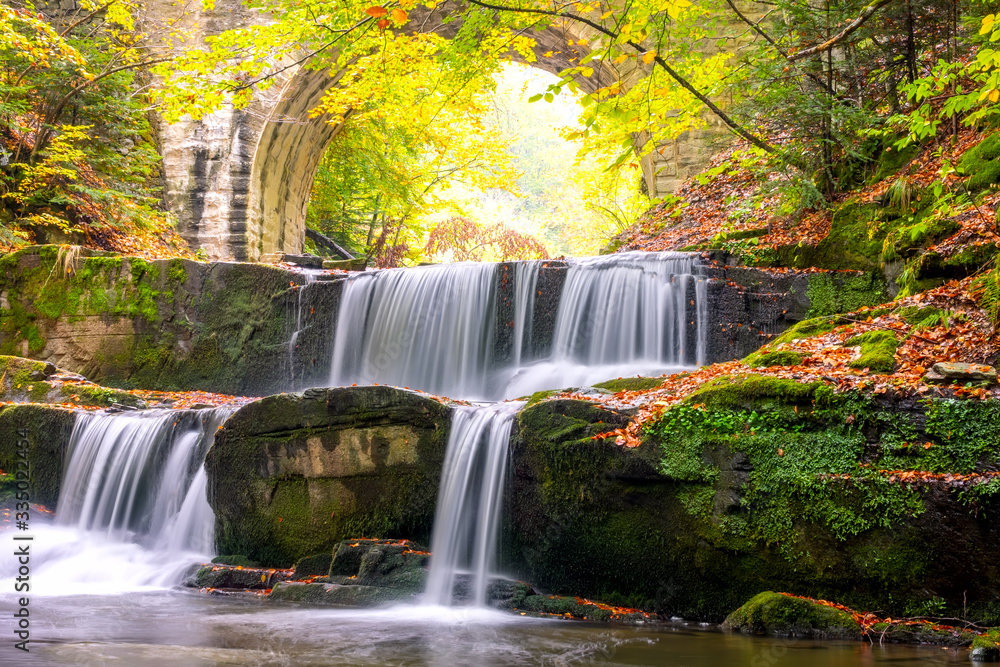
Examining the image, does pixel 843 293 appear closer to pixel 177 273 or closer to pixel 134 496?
pixel 134 496

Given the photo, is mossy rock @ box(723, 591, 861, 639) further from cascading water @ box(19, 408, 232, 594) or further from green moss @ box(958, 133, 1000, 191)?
green moss @ box(958, 133, 1000, 191)

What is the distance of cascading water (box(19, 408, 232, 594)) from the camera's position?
248 inches

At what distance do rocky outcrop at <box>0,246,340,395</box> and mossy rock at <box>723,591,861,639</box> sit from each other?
7.83 meters

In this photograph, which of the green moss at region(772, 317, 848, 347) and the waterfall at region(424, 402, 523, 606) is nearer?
the waterfall at region(424, 402, 523, 606)

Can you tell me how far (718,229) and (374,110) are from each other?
27.8 ft

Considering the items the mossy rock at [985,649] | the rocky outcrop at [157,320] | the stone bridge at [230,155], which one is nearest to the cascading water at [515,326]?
the rocky outcrop at [157,320]

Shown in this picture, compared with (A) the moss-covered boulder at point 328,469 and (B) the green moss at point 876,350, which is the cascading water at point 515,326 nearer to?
(B) the green moss at point 876,350

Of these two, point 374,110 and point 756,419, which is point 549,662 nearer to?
point 756,419

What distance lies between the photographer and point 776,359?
19.0ft

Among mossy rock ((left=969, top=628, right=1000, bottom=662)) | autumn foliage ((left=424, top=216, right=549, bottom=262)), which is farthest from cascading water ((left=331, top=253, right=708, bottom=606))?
autumn foliage ((left=424, top=216, right=549, bottom=262))

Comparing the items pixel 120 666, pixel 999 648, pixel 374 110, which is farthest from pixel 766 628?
pixel 374 110

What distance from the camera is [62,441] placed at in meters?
7.21
